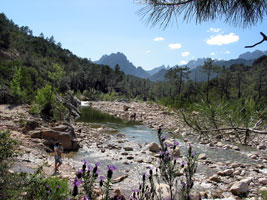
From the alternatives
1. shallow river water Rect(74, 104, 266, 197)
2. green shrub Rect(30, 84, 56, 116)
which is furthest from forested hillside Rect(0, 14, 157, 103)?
shallow river water Rect(74, 104, 266, 197)

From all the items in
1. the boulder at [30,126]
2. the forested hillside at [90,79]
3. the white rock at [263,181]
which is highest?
the forested hillside at [90,79]

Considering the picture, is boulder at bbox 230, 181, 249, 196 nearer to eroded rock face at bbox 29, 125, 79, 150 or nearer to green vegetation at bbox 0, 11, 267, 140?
green vegetation at bbox 0, 11, 267, 140

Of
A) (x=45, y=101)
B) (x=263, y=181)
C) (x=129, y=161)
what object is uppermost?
(x=45, y=101)

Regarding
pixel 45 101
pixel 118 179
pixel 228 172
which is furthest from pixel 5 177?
pixel 45 101

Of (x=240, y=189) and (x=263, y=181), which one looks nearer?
(x=240, y=189)

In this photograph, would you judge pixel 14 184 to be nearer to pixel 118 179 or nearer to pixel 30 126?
pixel 118 179

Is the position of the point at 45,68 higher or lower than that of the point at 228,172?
higher

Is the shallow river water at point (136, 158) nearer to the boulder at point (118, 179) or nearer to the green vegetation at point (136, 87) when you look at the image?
the boulder at point (118, 179)

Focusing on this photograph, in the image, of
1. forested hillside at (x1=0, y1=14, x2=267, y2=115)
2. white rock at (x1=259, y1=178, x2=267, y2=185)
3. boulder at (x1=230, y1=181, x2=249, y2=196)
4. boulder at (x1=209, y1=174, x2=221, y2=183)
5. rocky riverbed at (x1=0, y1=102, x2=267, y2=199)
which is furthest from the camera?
forested hillside at (x1=0, y1=14, x2=267, y2=115)

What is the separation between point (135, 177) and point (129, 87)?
76.3 metres

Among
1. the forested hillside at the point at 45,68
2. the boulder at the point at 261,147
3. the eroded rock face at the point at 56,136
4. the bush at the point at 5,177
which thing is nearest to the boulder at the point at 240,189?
the bush at the point at 5,177

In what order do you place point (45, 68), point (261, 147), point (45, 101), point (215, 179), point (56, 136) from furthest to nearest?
point (45, 68)
point (45, 101)
point (261, 147)
point (56, 136)
point (215, 179)

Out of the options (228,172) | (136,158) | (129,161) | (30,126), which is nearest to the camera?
(228,172)

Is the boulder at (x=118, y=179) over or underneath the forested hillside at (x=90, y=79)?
underneath
